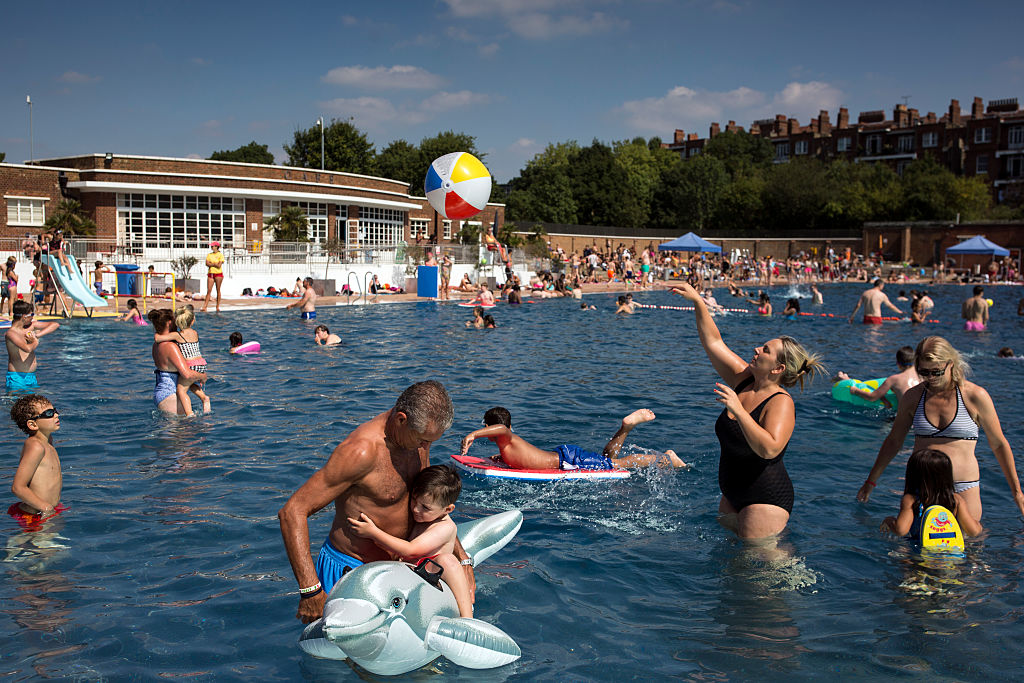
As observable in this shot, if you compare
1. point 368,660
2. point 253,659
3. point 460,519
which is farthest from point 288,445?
point 368,660

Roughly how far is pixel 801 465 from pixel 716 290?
32065mm

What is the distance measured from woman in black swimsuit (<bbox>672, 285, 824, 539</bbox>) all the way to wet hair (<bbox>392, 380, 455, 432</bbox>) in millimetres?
1703

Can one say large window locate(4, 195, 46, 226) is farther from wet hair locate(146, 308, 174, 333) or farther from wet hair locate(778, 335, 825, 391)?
wet hair locate(778, 335, 825, 391)

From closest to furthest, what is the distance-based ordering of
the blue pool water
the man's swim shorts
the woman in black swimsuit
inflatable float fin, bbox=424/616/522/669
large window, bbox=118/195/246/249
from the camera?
inflatable float fin, bbox=424/616/522/669
the blue pool water
the woman in black swimsuit
the man's swim shorts
large window, bbox=118/195/246/249

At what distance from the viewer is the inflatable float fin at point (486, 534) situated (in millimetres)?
4711

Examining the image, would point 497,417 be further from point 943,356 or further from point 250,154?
point 250,154

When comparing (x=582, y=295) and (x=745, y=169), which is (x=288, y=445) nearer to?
(x=582, y=295)

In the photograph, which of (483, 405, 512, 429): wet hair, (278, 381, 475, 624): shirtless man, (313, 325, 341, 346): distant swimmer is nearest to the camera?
(278, 381, 475, 624): shirtless man

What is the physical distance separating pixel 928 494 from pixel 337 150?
68.1 m

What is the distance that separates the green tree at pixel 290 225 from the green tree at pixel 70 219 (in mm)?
7220

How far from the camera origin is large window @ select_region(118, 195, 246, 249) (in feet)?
107

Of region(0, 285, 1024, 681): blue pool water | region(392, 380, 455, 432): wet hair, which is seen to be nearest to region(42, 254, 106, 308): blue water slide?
region(0, 285, 1024, 681): blue pool water

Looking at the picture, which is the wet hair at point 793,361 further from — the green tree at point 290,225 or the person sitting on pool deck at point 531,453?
the green tree at point 290,225

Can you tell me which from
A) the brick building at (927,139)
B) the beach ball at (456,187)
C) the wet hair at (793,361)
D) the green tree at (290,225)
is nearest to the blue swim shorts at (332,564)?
the wet hair at (793,361)
